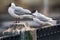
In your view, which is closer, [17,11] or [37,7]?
[17,11]

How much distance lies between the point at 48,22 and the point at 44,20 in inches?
2.4

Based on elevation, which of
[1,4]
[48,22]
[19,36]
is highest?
[1,4]

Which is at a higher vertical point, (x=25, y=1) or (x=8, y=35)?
(x=25, y=1)

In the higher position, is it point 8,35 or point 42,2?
point 42,2

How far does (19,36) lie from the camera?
167cm

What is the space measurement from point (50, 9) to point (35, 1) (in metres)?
0.23

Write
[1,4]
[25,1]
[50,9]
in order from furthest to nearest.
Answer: [50,9] → [25,1] → [1,4]

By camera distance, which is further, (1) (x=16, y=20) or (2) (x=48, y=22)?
(2) (x=48, y=22)

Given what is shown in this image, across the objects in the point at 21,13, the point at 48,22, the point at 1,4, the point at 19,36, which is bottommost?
the point at 19,36

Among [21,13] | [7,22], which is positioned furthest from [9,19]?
[21,13]

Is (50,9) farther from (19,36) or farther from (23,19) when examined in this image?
(19,36)

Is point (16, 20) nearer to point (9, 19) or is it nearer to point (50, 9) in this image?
point (9, 19)

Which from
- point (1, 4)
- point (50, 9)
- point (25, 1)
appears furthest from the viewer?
point (50, 9)

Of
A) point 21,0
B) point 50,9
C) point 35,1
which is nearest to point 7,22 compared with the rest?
point 21,0
